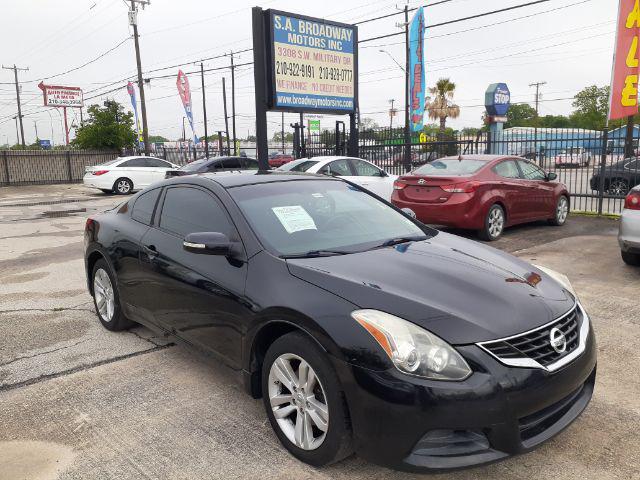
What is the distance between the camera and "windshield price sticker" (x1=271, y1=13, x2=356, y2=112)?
11352 millimetres

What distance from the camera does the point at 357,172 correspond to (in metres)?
11.8

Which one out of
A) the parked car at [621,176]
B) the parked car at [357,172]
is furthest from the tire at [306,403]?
the parked car at [621,176]

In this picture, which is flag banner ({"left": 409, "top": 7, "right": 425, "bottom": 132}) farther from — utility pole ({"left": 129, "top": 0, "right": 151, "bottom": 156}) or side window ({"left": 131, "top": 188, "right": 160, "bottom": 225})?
side window ({"left": 131, "top": 188, "right": 160, "bottom": 225})

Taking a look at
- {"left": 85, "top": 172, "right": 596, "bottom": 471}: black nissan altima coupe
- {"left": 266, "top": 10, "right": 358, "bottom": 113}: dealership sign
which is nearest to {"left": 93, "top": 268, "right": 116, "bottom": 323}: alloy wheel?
{"left": 85, "top": 172, "right": 596, "bottom": 471}: black nissan altima coupe

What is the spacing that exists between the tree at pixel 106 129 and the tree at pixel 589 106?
65.3 meters

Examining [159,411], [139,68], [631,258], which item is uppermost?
[139,68]

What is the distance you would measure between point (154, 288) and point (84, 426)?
108cm

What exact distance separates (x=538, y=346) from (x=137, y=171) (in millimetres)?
20357

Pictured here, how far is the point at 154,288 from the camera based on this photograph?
4.00 m

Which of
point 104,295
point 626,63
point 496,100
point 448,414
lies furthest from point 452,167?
point 496,100

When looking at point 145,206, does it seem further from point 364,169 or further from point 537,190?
point 364,169

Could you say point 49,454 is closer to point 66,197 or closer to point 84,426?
point 84,426

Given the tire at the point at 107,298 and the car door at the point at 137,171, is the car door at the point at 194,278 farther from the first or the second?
the car door at the point at 137,171

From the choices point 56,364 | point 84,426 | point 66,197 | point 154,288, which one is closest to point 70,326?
point 56,364
